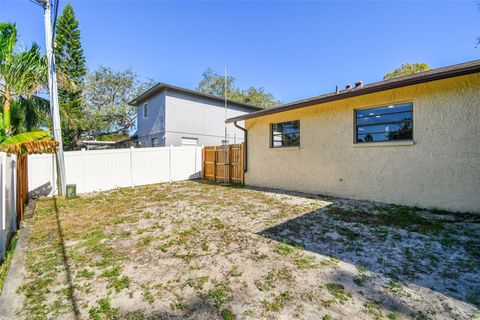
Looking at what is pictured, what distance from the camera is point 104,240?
4.00 meters

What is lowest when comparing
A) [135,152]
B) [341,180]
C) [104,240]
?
[104,240]

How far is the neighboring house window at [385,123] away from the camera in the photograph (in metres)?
6.00

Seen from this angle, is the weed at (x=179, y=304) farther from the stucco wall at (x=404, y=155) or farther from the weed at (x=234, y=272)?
the stucco wall at (x=404, y=155)

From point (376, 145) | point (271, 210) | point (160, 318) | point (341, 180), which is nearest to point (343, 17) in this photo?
point (376, 145)

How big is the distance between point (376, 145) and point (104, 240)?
23.2 feet

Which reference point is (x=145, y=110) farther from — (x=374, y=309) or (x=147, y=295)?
(x=374, y=309)

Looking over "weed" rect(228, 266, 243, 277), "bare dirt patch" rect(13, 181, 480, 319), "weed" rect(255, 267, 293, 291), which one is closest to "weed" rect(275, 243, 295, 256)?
"bare dirt patch" rect(13, 181, 480, 319)

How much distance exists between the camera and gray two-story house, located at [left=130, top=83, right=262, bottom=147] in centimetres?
1375

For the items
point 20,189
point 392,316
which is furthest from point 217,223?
point 20,189

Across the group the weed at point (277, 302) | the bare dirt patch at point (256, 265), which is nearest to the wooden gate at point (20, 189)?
the bare dirt patch at point (256, 265)

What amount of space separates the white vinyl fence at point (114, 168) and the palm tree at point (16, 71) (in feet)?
5.87

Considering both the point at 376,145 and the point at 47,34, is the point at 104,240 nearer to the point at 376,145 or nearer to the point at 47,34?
the point at 376,145

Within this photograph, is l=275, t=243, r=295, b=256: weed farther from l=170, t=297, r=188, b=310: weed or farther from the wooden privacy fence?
the wooden privacy fence

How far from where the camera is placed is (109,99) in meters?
22.2
